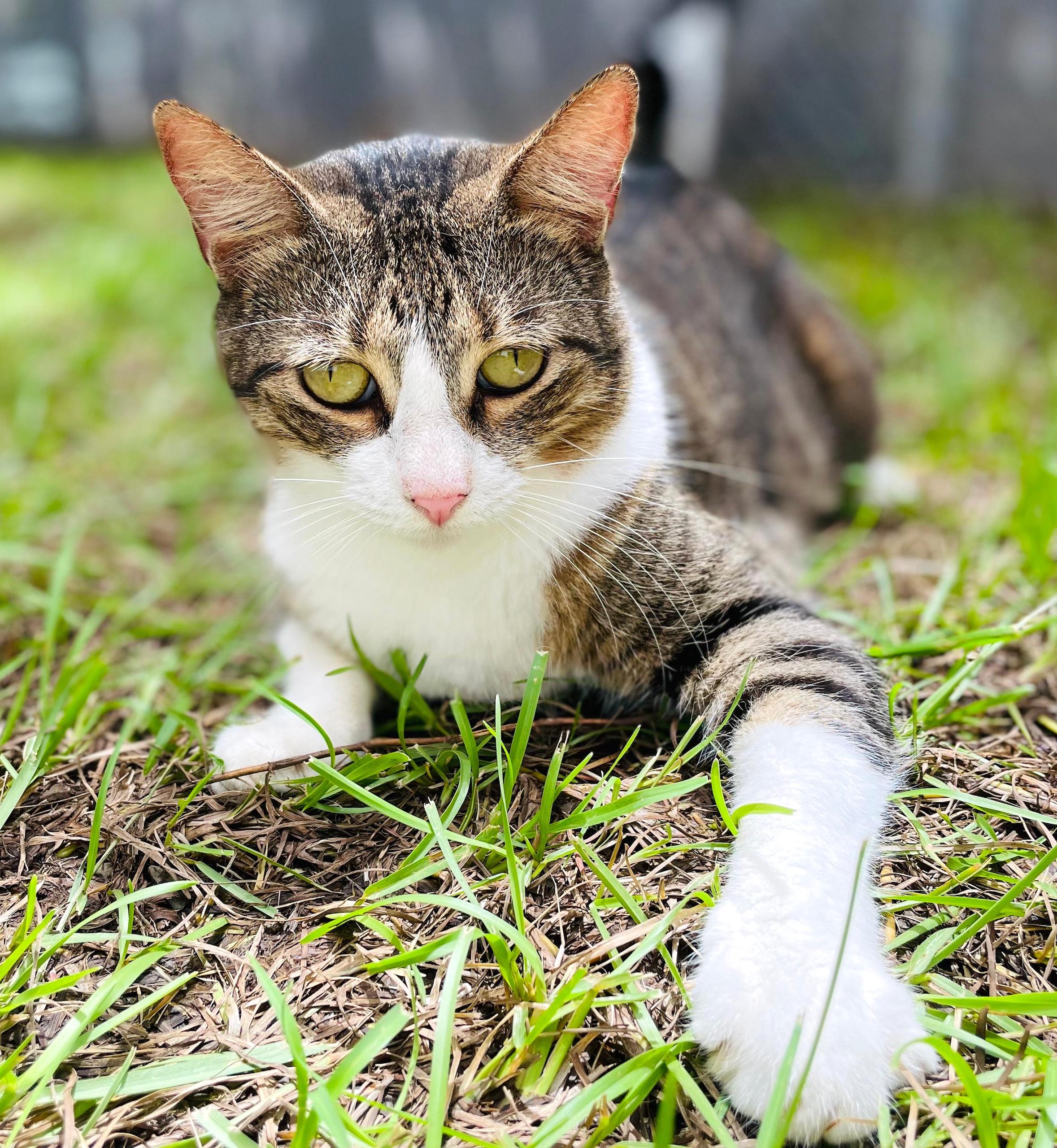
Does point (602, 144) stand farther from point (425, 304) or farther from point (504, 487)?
point (504, 487)

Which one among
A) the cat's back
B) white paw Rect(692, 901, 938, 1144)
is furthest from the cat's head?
white paw Rect(692, 901, 938, 1144)

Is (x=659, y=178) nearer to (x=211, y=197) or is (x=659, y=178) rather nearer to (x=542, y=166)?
(x=542, y=166)

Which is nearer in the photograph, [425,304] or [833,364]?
[425,304]

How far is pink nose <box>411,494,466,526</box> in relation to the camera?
66.4 inches

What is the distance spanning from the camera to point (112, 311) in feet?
16.6

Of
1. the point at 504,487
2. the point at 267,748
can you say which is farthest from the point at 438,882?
the point at 504,487

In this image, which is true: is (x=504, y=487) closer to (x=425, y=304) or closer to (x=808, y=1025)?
(x=425, y=304)

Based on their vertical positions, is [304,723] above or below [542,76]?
below

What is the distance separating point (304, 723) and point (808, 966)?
1136mm

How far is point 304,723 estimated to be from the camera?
2.02 m

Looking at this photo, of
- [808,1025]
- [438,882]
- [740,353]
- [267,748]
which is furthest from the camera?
[740,353]

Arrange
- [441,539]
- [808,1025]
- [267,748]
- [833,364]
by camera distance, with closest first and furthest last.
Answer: [808,1025], [441,539], [267,748], [833,364]

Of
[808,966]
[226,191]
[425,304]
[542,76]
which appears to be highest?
[542,76]

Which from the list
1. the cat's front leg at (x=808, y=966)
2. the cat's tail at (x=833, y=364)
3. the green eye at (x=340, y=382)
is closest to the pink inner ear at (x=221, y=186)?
the green eye at (x=340, y=382)
